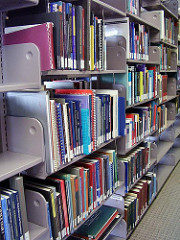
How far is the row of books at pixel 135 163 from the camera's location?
2116mm

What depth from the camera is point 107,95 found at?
5.36 feet

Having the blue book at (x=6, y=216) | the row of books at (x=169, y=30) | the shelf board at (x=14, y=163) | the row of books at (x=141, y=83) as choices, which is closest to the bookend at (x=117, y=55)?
the row of books at (x=141, y=83)

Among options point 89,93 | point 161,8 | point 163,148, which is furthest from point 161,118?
point 89,93

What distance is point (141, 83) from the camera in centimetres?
228

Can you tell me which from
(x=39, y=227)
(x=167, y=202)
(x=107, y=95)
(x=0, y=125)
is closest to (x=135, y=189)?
(x=167, y=202)

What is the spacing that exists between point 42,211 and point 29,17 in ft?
2.95

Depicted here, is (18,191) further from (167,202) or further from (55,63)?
(167,202)

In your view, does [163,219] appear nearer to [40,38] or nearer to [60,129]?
[60,129]

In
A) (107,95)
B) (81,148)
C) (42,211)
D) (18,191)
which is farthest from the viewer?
(107,95)

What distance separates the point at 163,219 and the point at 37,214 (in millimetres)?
1714

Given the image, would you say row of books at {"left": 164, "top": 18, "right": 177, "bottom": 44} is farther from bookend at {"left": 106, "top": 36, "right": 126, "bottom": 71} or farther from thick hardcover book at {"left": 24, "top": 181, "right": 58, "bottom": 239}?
thick hardcover book at {"left": 24, "top": 181, "right": 58, "bottom": 239}

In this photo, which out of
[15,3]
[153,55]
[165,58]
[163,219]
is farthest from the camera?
[165,58]

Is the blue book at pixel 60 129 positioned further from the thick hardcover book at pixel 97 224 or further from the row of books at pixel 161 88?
the row of books at pixel 161 88

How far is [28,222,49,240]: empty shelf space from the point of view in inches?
45.2
